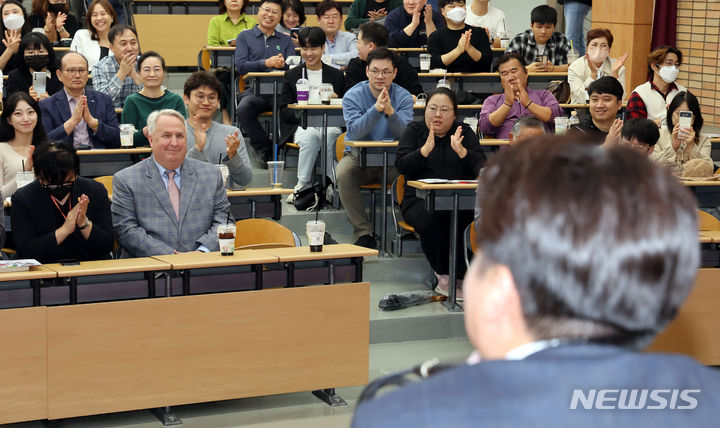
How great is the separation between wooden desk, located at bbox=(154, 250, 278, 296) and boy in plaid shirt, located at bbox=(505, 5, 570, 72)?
4677mm

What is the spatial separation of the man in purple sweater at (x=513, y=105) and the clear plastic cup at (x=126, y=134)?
226 centimetres

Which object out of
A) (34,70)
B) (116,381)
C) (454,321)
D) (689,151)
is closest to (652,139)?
(689,151)

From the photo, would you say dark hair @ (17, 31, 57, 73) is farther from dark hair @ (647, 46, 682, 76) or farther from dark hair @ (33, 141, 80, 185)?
dark hair @ (647, 46, 682, 76)

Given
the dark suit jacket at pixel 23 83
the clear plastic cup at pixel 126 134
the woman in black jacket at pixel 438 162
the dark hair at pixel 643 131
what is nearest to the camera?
the woman in black jacket at pixel 438 162

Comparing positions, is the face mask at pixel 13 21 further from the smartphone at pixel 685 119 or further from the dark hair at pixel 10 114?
the smartphone at pixel 685 119

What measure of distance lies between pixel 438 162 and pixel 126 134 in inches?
72.7

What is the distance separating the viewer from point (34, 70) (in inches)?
267

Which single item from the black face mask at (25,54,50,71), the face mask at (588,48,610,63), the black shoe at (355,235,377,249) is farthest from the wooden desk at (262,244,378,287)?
the face mask at (588,48,610,63)

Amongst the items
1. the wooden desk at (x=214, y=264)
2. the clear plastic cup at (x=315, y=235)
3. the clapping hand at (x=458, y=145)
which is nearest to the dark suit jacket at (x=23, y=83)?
the clapping hand at (x=458, y=145)

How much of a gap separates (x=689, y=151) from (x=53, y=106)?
392cm

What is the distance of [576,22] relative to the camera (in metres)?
9.55

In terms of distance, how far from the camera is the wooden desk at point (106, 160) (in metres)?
5.52

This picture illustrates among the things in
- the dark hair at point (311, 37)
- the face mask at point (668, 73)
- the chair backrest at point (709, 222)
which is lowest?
the chair backrest at point (709, 222)

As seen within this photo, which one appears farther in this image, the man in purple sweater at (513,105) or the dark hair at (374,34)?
the dark hair at (374,34)
